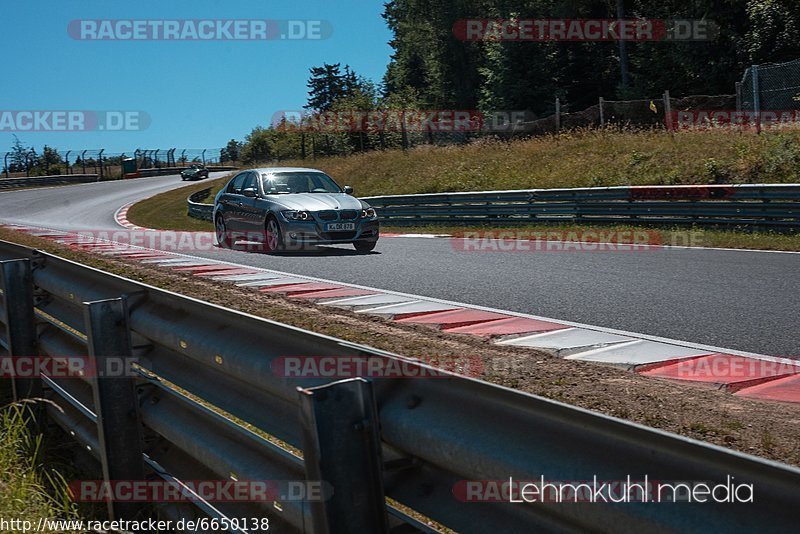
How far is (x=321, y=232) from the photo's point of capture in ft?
44.4

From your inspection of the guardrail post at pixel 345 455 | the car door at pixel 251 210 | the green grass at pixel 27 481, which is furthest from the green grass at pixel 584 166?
the guardrail post at pixel 345 455

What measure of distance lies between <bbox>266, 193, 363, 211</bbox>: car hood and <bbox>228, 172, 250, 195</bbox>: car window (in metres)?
1.44

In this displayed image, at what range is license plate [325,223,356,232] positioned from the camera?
13.6 metres

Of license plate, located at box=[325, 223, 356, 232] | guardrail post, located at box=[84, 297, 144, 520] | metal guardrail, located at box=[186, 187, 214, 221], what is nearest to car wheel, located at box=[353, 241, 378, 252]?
license plate, located at box=[325, 223, 356, 232]

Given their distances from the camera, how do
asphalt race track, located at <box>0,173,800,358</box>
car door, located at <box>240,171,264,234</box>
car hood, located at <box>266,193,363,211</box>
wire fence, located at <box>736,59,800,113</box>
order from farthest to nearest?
wire fence, located at <box>736,59,800,113</box> < car door, located at <box>240,171,264,234</box> < car hood, located at <box>266,193,363,211</box> < asphalt race track, located at <box>0,173,800,358</box>

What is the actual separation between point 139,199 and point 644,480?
45.8 m

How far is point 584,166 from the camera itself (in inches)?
939

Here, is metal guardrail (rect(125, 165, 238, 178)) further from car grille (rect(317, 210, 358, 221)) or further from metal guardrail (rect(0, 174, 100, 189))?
car grille (rect(317, 210, 358, 221))

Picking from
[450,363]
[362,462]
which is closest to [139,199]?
[450,363]

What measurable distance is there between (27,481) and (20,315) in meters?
1.46

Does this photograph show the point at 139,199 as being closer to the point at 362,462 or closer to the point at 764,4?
the point at 764,4

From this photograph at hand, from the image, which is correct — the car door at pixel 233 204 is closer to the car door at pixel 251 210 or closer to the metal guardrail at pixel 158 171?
the car door at pixel 251 210

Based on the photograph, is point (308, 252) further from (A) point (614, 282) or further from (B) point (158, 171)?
(B) point (158, 171)

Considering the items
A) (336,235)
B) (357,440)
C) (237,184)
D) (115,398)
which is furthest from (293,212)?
(357,440)
